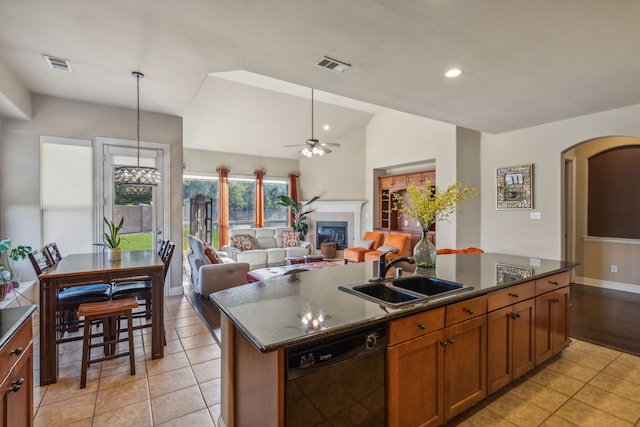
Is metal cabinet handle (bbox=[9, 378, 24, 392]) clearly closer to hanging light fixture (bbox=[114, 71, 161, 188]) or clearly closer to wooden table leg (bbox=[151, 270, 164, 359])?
wooden table leg (bbox=[151, 270, 164, 359])

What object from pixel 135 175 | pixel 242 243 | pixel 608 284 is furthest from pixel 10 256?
pixel 608 284

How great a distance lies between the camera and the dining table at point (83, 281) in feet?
7.90

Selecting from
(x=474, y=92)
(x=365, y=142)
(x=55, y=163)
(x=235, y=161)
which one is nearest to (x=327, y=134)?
(x=365, y=142)

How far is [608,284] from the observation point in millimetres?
5172

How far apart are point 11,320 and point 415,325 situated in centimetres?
186

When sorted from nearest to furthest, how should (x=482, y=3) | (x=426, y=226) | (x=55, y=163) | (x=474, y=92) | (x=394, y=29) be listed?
(x=482, y=3) → (x=394, y=29) → (x=426, y=226) → (x=474, y=92) → (x=55, y=163)

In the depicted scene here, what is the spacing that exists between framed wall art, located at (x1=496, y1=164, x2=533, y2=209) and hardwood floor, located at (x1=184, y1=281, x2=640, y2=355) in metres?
1.63

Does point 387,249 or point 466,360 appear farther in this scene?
point 387,249

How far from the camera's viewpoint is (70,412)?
6.82 feet

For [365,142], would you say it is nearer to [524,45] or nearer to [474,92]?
[474,92]

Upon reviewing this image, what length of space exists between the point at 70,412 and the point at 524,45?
4.43 meters

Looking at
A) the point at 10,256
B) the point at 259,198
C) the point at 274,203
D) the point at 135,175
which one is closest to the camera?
the point at 135,175

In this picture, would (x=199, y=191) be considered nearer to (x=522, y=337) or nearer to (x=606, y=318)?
(x=522, y=337)

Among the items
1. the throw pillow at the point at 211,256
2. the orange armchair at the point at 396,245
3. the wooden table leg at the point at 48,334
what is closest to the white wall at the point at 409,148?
the orange armchair at the point at 396,245
